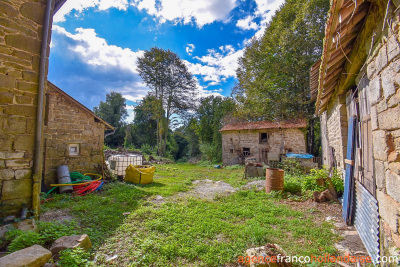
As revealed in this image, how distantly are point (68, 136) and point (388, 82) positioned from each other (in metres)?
8.82

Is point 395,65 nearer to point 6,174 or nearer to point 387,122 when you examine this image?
point 387,122

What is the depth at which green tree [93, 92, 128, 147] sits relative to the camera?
25734 mm

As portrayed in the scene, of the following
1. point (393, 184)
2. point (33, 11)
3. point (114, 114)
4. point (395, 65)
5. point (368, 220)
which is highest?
point (114, 114)

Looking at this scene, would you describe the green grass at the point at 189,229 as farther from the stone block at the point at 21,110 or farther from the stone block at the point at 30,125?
the stone block at the point at 21,110

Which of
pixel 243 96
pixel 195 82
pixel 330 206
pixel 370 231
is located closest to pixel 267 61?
pixel 243 96

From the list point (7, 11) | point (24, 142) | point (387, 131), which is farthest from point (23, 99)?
point (387, 131)

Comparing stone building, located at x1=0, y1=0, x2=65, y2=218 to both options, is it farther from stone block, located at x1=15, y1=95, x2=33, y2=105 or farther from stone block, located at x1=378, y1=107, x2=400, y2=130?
stone block, located at x1=378, y1=107, x2=400, y2=130

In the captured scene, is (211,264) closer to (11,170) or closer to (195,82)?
(11,170)

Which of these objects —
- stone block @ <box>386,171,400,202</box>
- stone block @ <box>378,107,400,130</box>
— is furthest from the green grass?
stone block @ <box>378,107,400,130</box>

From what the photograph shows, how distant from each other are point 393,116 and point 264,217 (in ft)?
10.8

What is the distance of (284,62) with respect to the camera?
553 inches

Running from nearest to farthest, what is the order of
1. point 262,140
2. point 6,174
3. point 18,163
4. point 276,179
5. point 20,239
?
point 20,239
point 6,174
point 18,163
point 276,179
point 262,140

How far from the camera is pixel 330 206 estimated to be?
15.9 ft

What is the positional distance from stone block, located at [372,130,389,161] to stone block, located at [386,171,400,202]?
196mm
